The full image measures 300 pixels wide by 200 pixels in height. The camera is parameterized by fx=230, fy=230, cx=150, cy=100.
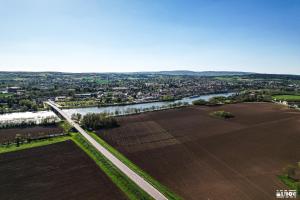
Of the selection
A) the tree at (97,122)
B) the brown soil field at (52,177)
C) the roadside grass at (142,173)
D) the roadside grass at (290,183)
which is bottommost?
the brown soil field at (52,177)

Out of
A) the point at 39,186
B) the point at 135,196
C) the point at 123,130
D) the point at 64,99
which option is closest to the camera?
the point at 135,196

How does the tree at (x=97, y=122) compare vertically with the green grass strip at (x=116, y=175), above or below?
above

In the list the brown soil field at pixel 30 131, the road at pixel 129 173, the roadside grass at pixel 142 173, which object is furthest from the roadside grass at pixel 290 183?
the brown soil field at pixel 30 131

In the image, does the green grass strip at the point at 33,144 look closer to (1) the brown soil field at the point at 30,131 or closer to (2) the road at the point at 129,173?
(1) the brown soil field at the point at 30,131

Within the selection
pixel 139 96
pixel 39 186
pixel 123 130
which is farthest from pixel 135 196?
pixel 139 96

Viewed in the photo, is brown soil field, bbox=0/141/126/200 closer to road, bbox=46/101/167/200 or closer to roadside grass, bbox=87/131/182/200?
road, bbox=46/101/167/200

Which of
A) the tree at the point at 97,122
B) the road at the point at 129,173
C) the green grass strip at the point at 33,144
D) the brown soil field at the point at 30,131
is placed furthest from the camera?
the tree at the point at 97,122

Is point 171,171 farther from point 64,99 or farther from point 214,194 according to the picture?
point 64,99
